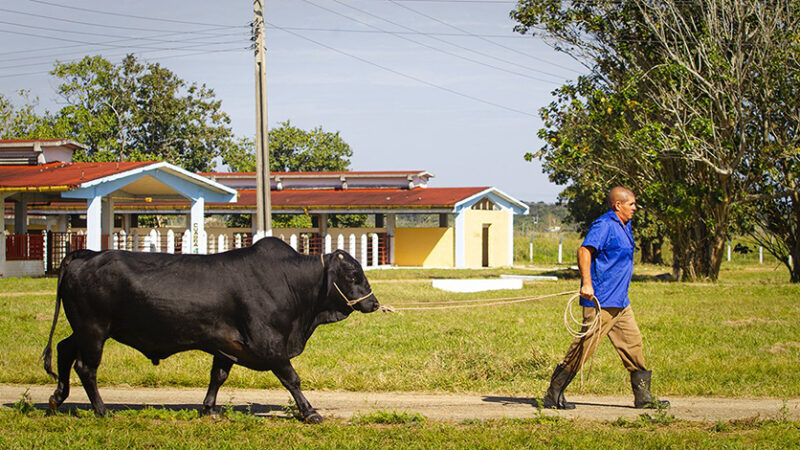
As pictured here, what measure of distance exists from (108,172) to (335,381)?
60.8 ft

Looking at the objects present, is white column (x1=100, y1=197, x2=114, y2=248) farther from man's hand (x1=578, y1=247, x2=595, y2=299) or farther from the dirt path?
man's hand (x1=578, y1=247, x2=595, y2=299)

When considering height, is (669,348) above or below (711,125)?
below

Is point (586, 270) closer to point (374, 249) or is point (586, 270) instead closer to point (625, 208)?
point (625, 208)

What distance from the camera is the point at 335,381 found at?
387 inches

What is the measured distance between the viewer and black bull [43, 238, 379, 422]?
7.45m

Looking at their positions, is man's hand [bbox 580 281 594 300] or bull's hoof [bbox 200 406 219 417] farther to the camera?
man's hand [bbox 580 281 594 300]

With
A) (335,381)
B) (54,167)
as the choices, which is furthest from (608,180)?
(335,381)

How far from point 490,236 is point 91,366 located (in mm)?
35102

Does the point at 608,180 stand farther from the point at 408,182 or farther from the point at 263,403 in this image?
the point at 263,403

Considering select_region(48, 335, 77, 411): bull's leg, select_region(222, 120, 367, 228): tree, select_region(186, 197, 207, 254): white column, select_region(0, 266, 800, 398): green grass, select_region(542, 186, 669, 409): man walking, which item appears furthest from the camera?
select_region(222, 120, 367, 228): tree

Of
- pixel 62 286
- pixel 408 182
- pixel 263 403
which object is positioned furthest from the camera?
pixel 408 182

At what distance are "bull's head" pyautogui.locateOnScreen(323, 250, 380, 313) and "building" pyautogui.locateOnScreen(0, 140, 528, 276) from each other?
1942 cm

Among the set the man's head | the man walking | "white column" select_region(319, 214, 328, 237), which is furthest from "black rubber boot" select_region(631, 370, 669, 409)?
"white column" select_region(319, 214, 328, 237)

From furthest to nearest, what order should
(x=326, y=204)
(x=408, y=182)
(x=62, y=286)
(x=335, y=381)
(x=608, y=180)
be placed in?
(x=408, y=182)
(x=326, y=204)
(x=608, y=180)
(x=335, y=381)
(x=62, y=286)
